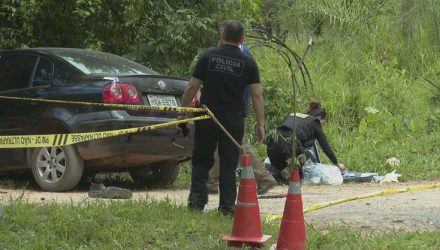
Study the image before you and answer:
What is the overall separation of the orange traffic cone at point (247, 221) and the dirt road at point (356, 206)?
1.17m

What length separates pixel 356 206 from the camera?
7246 millimetres

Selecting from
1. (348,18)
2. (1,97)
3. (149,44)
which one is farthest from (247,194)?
(348,18)

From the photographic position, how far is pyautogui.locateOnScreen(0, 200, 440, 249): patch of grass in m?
4.96

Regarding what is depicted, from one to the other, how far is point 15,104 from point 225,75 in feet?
11.7

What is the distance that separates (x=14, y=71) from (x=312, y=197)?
3.80m

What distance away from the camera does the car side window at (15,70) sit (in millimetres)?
8391

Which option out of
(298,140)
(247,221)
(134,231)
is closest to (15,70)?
(298,140)

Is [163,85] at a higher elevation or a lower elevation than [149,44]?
lower

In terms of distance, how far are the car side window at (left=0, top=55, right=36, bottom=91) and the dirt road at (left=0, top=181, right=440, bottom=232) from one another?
4.14 ft

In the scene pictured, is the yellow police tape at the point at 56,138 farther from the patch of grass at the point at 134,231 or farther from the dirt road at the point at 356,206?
the patch of grass at the point at 134,231

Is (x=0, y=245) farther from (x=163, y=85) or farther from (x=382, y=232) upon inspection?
(x=163, y=85)

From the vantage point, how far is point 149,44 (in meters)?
11.8

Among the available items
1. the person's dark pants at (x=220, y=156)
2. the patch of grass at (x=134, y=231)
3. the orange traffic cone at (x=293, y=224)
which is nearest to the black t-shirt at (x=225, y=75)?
the person's dark pants at (x=220, y=156)

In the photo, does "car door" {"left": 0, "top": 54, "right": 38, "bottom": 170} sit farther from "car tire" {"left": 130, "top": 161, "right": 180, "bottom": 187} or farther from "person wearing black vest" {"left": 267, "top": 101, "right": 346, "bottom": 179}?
"person wearing black vest" {"left": 267, "top": 101, "right": 346, "bottom": 179}
